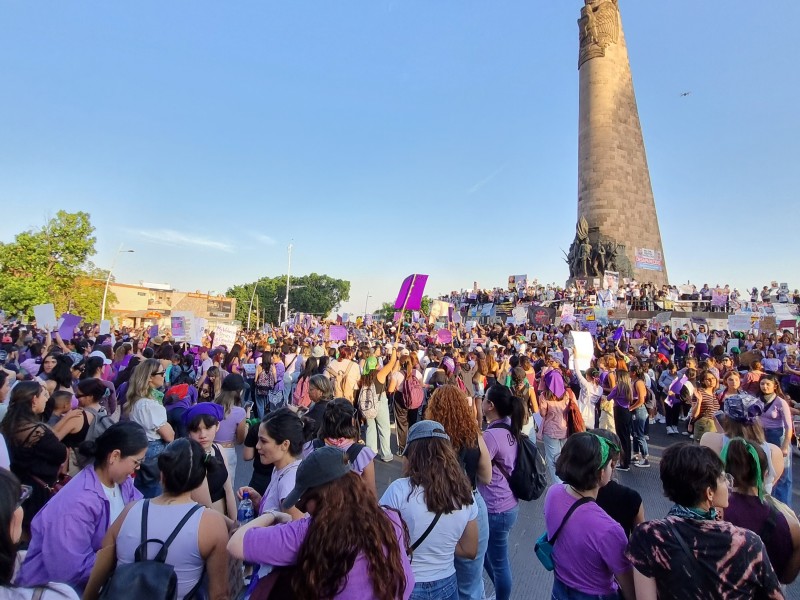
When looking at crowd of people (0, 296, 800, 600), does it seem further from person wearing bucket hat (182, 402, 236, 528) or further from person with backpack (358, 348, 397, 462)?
person with backpack (358, 348, 397, 462)

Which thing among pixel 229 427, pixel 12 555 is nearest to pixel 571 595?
pixel 12 555

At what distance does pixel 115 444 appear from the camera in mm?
2578

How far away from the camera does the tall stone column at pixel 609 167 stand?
31.8 m

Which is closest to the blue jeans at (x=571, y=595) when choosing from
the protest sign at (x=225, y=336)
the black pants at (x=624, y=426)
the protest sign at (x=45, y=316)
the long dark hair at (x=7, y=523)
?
the long dark hair at (x=7, y=523)

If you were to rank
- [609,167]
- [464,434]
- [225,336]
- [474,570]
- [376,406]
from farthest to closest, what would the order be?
[609,167] → [225,336] → [376,406] → [464,434] → [474,570]

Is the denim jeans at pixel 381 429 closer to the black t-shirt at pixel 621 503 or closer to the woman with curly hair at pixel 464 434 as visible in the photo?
the woman with curly hair at pixel 464 434

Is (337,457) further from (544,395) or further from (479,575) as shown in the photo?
(544,395)

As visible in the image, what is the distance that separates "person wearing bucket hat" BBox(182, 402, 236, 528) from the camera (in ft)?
8.92

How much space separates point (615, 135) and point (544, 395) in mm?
31580

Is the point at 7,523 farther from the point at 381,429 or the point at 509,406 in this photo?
the point at 381,429

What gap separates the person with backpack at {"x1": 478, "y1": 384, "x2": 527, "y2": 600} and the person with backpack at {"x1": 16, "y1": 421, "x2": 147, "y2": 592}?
226cm

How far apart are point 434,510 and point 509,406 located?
4.61ft

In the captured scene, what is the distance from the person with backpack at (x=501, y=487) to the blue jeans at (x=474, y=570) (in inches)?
16.6

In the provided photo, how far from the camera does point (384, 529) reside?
5.83ft
